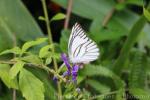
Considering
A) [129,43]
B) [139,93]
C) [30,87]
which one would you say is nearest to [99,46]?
[129,43]

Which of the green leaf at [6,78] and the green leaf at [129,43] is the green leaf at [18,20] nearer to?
the green leaf at [129,43]

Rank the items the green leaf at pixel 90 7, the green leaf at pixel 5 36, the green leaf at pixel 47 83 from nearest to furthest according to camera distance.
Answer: the green leaf at pixel 47 83, the green leaf at pixel 5 36, the green leaf at pixel 90 7

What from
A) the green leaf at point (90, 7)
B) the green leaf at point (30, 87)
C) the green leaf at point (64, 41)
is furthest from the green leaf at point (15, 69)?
the green leaf at point (90, 7)

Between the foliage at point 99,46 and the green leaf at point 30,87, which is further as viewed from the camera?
the foliage at point 99,46

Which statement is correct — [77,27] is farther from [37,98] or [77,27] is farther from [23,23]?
[23,23]

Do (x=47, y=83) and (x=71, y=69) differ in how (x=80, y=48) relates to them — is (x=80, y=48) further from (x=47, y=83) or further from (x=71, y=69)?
(x=47, y=83)

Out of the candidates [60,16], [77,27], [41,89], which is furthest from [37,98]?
[60,16]
